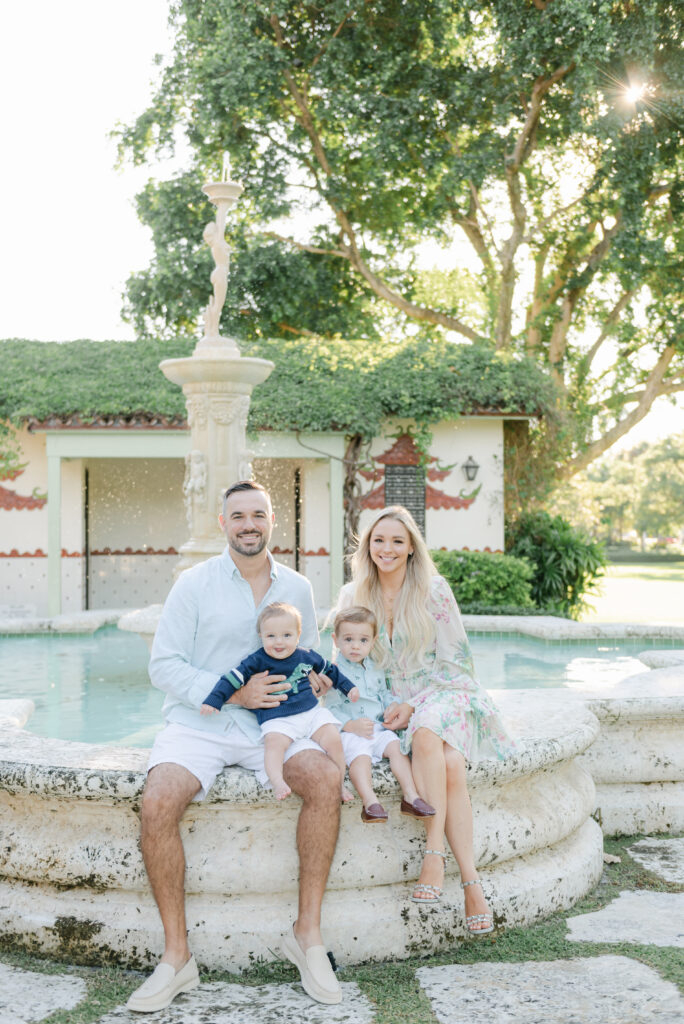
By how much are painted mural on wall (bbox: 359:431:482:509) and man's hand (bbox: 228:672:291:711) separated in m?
12.4

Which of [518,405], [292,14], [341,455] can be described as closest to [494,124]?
[292,14]

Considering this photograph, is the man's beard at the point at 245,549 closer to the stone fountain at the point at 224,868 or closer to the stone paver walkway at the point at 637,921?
the stone fountain at the point at 224,868

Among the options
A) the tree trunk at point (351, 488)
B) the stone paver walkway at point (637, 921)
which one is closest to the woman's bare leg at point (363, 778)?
the stone paver walkway at point (637, 921)

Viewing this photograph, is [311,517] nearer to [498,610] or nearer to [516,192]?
[498,610]

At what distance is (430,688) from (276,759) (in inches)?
30.7

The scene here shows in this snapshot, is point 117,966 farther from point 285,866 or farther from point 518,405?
point 518,405

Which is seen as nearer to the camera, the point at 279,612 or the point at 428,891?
the point at 428,891

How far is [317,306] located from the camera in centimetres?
2122

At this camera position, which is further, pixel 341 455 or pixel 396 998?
pixel 341 455

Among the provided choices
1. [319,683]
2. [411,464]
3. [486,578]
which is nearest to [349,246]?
[411,464]

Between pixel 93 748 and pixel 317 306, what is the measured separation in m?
18.2

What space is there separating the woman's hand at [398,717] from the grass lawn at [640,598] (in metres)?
7.20

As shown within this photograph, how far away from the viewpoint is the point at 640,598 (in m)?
23.4

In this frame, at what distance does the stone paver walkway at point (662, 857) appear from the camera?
437cm
